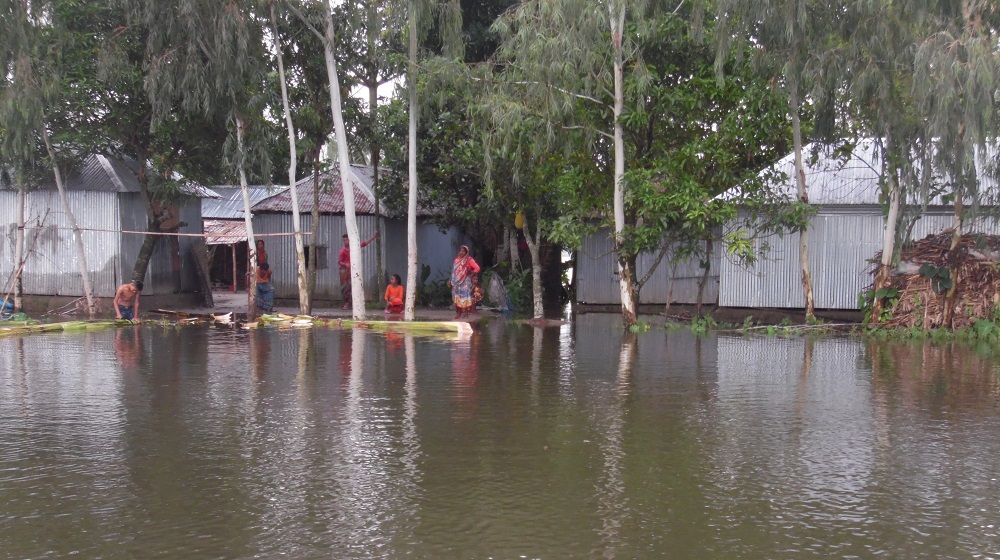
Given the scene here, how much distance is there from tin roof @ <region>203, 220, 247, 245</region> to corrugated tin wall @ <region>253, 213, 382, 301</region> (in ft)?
7.67

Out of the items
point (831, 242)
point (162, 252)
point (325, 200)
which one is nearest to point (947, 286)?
point (831, 242)

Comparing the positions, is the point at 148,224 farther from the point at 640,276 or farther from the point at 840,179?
the point at 840,179

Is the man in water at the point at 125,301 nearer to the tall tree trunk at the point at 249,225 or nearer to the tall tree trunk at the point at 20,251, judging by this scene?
the tall tree trunk at the point at 249,225

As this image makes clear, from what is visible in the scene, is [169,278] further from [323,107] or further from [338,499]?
[338,499]

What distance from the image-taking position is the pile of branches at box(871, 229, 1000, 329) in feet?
59.8

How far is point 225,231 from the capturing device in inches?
1313

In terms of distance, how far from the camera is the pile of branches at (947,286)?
18219mm

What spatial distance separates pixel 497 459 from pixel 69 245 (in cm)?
2120

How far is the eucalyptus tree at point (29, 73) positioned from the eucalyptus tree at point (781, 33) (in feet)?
45.8

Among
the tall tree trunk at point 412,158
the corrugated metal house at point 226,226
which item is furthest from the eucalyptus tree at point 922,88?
the corrugated metal house at point 226,226

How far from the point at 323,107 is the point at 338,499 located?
18.8 m

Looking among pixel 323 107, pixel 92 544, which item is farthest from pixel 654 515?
pixel 323 107

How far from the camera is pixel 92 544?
5.64 m

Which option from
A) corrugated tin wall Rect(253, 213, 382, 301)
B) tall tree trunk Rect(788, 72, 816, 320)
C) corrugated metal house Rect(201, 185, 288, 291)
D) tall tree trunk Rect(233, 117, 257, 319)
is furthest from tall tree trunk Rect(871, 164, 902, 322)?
corrugated metal house Rect(201, 185, 288, 291)
